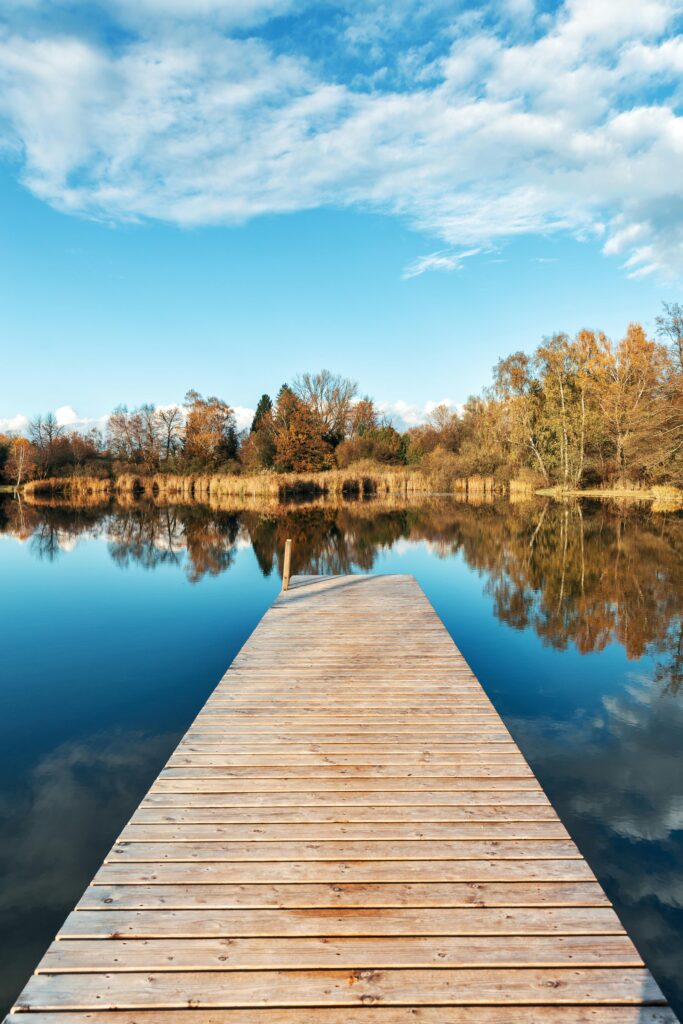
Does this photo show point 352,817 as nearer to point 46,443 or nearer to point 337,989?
point 337,989

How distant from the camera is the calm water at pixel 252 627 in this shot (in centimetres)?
351

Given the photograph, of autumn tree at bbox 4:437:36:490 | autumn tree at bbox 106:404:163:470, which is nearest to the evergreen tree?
autumn tree at bbox 106:404:163:470

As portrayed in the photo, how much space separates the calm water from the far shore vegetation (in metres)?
14.0

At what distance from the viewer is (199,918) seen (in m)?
2.26

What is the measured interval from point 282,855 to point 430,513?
2187 centimetres

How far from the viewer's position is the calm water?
3506 mm

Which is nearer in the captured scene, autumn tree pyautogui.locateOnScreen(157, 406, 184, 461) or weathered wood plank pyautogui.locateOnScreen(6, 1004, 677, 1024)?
weathered wood plank pyautogui.locateOnScreen(6, 1004, 677, 1024)

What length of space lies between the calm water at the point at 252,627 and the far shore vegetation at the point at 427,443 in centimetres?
1401

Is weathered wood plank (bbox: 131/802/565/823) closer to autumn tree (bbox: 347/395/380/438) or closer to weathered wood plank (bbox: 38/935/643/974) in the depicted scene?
weathered wood plank (bbox: 38/935/643/974)

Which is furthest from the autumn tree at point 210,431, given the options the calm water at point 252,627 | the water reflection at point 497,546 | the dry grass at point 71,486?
the calm water at point 252,627

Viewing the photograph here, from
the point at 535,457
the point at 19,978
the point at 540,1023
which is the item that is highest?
the point at 535,457

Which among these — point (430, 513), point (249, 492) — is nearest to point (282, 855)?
point (430, 513)

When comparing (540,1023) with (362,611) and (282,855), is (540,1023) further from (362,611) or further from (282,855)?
(362,611)

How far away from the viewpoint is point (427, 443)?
44.2 meters
